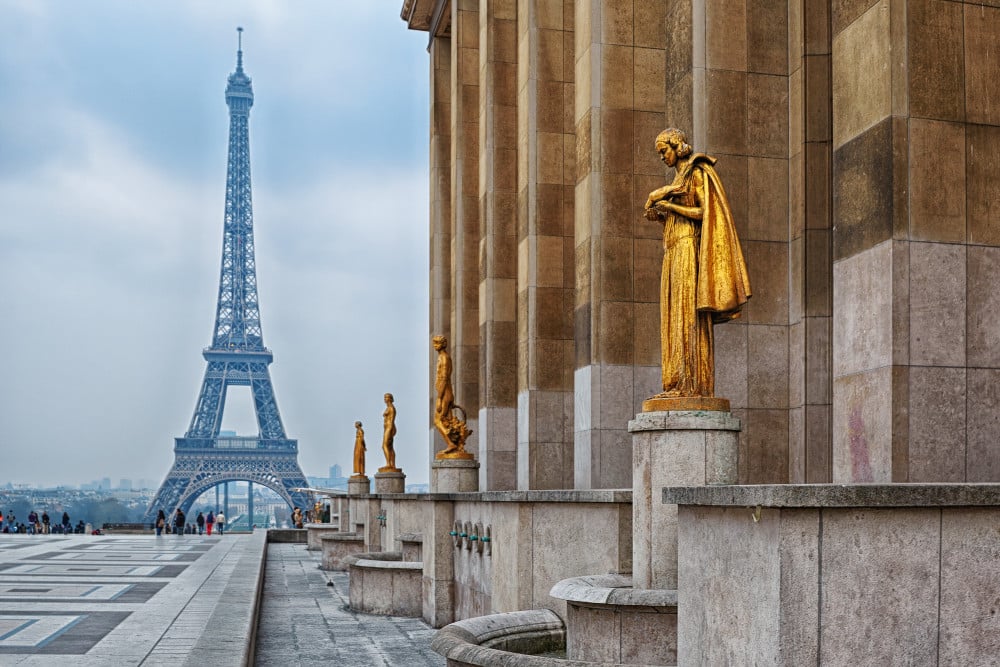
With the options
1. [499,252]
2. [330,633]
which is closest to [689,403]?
[330,633]

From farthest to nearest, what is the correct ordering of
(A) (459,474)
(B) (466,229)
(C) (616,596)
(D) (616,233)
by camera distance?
1. (B) (466,229)
2. (A) (459,474)
3. (D) (616,233)
4. (C) (616,596)

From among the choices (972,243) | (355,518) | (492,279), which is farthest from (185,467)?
(972,243)

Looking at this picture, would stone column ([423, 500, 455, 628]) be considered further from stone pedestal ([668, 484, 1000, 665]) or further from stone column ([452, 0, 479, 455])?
stone column ([452, 0, 479, 455])

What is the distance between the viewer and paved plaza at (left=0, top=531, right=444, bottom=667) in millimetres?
13766

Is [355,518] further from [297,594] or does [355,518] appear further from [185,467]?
[185,467]

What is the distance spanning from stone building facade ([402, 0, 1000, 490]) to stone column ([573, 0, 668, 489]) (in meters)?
0.04

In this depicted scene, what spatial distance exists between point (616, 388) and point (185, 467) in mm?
96364

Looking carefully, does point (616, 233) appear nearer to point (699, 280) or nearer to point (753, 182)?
point (753, 182)

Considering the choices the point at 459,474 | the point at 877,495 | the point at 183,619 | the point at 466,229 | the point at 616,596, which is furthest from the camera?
the point at 466,229

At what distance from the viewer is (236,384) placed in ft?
411

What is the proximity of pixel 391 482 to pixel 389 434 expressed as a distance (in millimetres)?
1581

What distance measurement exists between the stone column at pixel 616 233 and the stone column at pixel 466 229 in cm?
1229

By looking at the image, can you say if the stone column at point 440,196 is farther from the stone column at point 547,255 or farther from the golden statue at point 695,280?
the golden statue at point 695,280

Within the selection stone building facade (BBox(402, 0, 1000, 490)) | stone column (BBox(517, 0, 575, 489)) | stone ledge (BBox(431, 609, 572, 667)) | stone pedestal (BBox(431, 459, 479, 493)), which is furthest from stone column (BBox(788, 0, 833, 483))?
stone pedestal (BBox(431, 459, 479, 493))
